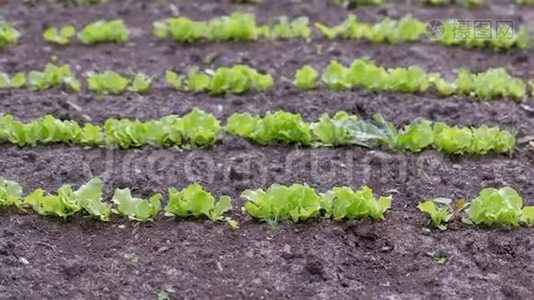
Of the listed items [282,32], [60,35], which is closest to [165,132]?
[282,32]

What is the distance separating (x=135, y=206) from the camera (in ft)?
15.2

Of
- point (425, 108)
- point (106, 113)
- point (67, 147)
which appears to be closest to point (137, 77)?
point (106, 113)

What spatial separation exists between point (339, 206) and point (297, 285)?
2.02ft

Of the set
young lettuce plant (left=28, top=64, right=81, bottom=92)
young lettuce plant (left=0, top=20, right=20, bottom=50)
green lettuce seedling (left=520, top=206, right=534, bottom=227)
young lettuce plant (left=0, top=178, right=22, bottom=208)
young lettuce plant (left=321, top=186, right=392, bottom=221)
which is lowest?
green lettuce seedling (left=520, top=206, right=534, bottom=227)

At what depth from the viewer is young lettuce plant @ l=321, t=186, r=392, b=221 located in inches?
181

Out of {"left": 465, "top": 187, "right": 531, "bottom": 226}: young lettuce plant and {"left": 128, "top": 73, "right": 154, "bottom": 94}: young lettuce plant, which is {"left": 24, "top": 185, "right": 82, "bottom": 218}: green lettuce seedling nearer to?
{"left": 128, "top": 73, "right": 154, "bottom": 94}: young lettuce plant

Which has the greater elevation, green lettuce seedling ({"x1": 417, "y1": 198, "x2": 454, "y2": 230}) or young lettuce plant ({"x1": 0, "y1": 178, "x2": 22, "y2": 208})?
young lettuce plant ({"x1": 0, "y1": 178, "x2": 22, "y2": 208})

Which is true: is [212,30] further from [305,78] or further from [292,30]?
[305,78]

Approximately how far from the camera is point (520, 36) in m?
7.09

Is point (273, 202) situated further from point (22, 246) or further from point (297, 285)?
point (22, 246)

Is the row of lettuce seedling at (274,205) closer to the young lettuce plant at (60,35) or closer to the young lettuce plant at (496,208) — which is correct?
the young lettuce plant at (496,208)

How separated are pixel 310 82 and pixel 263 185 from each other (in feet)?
4.60

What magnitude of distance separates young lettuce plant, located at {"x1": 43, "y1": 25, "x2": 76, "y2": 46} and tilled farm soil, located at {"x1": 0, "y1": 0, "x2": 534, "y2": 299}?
9cm

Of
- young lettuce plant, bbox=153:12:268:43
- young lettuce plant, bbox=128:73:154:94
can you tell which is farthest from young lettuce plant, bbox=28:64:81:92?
young lettuce plant, bbox=153:12:268:43
